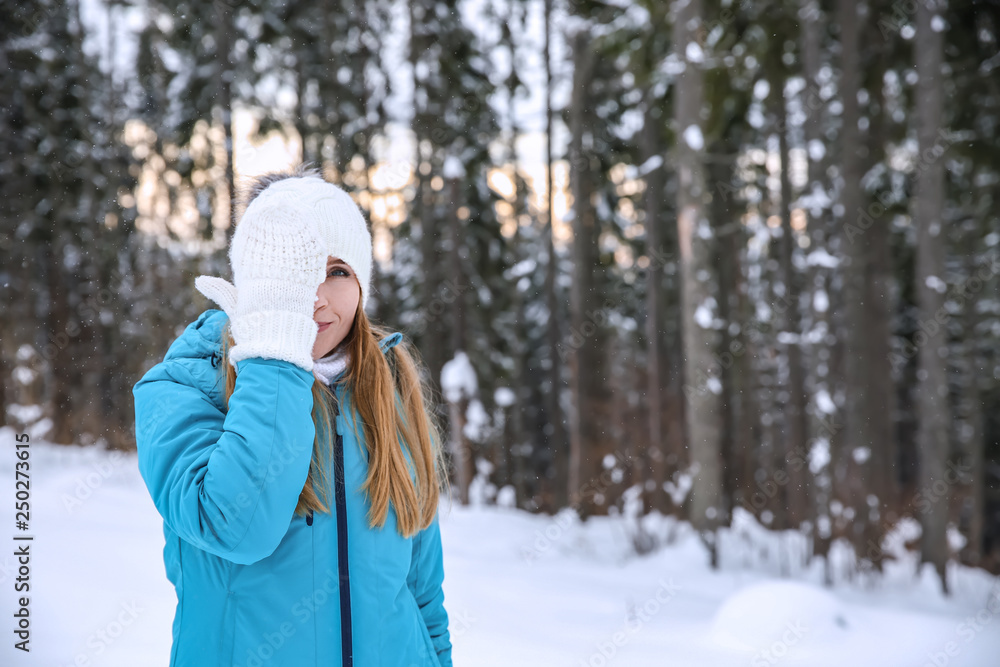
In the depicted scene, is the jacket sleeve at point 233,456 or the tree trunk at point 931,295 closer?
the jacket sleeve at point 233,456

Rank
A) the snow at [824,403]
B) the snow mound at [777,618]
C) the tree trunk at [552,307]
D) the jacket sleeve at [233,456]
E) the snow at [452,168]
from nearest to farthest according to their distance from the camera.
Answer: the jacket sleeve at [233,456]
the snow mound at [777,618]
the snow at [824,403]
the snow at [452,168]
the tree trunk at [552,307]

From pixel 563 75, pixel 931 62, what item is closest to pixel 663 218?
pixel 563 75

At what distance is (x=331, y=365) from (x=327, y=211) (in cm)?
36

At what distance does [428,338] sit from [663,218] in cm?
665

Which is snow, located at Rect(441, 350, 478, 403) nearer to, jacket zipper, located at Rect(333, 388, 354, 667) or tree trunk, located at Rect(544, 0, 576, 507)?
tree trunk, located at Rect(544, 0, 576, 507)

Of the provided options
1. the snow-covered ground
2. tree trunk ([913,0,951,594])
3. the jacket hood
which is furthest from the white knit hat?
tree trunk ([913,0,951,594])

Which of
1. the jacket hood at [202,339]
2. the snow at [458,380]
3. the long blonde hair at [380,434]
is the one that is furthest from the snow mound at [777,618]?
the snow at [458,380]

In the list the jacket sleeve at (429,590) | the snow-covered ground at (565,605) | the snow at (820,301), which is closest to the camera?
the jacket sleeve at (429,590)

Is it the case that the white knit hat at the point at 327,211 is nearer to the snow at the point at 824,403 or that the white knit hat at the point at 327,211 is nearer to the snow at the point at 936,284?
the snow at the point at 936,284

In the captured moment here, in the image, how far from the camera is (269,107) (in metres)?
13.0

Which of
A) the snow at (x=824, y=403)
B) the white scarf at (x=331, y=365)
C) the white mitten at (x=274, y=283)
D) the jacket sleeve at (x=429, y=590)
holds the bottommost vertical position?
the snow at (x=824, y=403)

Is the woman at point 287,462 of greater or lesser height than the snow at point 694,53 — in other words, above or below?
below

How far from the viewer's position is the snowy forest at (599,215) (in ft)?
28.4

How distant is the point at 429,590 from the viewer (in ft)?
5.68
